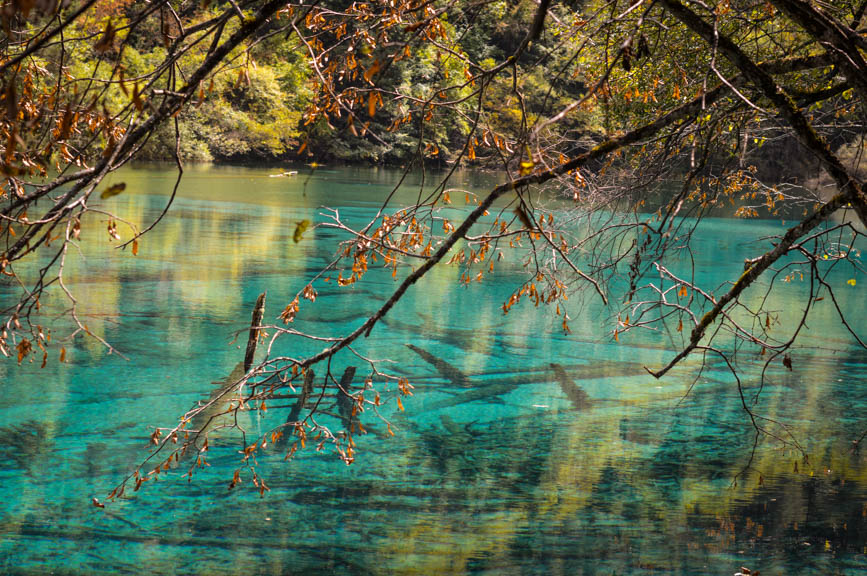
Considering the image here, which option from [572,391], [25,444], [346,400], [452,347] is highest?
[452,347]

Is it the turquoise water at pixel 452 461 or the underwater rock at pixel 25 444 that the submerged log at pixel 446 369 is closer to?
the turquoise water at pixel 452 461

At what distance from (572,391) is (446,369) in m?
1.24

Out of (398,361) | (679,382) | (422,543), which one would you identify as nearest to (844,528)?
(422,543)

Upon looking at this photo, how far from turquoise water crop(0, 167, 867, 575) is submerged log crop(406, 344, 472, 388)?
0.08 meters

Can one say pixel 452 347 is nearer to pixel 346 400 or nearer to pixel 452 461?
pixel 346 400

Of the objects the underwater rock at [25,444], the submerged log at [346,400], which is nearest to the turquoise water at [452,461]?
the underwater rock at [25,444]

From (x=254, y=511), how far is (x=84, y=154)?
2978 mm

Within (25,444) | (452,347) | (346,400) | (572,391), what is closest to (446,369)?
(452,347)

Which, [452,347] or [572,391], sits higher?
[452,347]

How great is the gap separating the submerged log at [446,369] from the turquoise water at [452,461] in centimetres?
8

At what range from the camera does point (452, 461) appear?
6.05m

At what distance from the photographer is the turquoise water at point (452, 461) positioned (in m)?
4.71

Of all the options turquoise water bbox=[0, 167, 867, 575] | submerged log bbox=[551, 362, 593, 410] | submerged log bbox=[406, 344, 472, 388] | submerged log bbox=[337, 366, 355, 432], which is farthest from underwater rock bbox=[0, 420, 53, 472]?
submerged log bbox=[551, 362, 593, 410]

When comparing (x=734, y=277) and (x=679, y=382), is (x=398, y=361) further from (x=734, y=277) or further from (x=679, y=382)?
(x=734, y=277)
